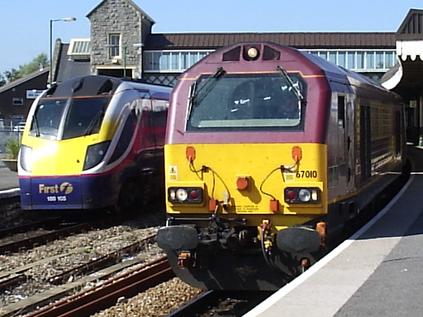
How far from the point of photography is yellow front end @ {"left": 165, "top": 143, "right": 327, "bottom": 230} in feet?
32.6

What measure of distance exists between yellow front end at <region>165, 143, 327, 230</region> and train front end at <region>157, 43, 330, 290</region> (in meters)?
0.01

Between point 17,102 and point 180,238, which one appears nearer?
point 180,238

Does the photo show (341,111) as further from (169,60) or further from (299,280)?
(169,60)

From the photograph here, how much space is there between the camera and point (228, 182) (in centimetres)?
1017

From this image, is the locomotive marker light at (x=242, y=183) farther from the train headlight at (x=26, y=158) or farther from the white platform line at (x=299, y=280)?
the train headlight at (x=26, y=158)

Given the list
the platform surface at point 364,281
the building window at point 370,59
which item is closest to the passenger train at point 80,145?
the platform surface at point 364,281

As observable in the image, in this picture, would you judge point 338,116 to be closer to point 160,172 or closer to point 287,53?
point 287,53

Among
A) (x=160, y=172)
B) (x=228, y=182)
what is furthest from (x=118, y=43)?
(x=228, y=182)

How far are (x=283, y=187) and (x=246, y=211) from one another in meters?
0.51

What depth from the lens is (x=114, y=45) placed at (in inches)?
3105

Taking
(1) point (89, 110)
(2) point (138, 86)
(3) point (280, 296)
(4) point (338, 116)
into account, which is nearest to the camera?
(3) point (280, 296)

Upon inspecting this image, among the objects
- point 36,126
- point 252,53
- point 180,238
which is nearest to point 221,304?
point 180,238

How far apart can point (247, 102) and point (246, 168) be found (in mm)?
805

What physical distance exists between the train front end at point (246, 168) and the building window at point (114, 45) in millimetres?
68871
